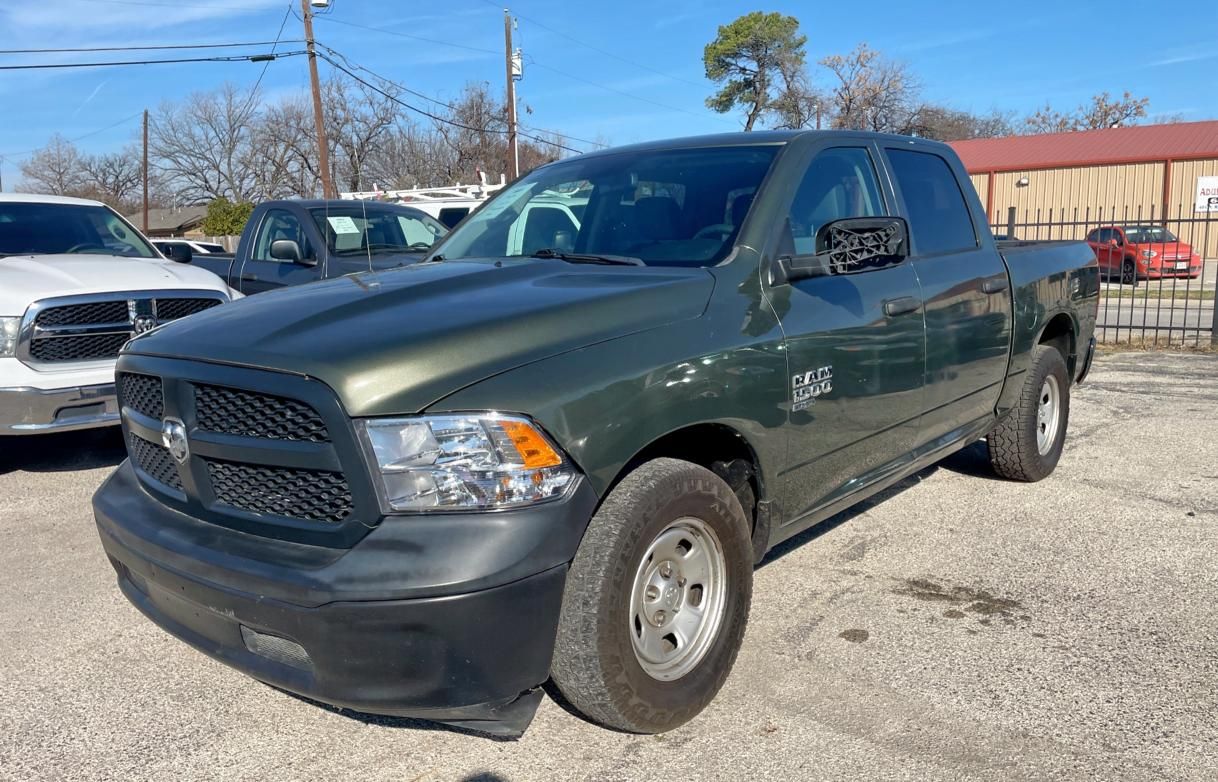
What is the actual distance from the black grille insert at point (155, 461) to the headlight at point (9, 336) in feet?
10.1

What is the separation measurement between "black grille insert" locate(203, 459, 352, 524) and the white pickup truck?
354cm

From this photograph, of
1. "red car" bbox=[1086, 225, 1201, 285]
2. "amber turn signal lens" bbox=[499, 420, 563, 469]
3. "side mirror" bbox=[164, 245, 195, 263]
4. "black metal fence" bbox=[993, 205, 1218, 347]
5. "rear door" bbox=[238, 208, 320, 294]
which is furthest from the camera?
"red car" bbox=[1086, 225, 1201, 285]

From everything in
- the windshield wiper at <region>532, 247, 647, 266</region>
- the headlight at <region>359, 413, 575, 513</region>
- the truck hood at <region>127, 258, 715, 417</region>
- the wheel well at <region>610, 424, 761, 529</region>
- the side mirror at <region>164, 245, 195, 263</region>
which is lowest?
the wheel well at <region>610, 424, 761, 529</region>

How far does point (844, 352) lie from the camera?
3.52m

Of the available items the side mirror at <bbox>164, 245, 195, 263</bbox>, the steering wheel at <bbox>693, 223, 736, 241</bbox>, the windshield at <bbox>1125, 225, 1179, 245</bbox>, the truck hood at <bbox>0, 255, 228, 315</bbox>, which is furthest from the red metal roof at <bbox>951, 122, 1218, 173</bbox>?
the steering wheel at <bbox>693, 223, 736, 241</bbox>

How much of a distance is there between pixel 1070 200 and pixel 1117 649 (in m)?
37.1

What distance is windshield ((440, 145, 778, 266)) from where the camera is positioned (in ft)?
11.4

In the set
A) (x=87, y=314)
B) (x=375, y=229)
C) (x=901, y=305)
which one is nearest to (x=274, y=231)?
(x=375, y=229)

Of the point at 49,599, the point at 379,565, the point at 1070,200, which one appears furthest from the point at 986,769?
the point at 1070,200

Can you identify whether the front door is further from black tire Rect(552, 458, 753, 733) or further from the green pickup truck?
black tire Rect(552, 458, 753, 733)

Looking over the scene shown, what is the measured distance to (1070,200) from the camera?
35969mm

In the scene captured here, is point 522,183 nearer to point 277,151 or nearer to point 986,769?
point 986,769

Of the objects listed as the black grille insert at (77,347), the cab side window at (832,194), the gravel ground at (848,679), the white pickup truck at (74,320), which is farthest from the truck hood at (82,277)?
the cab side window at (832,194)

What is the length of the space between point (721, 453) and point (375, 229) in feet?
21.0
